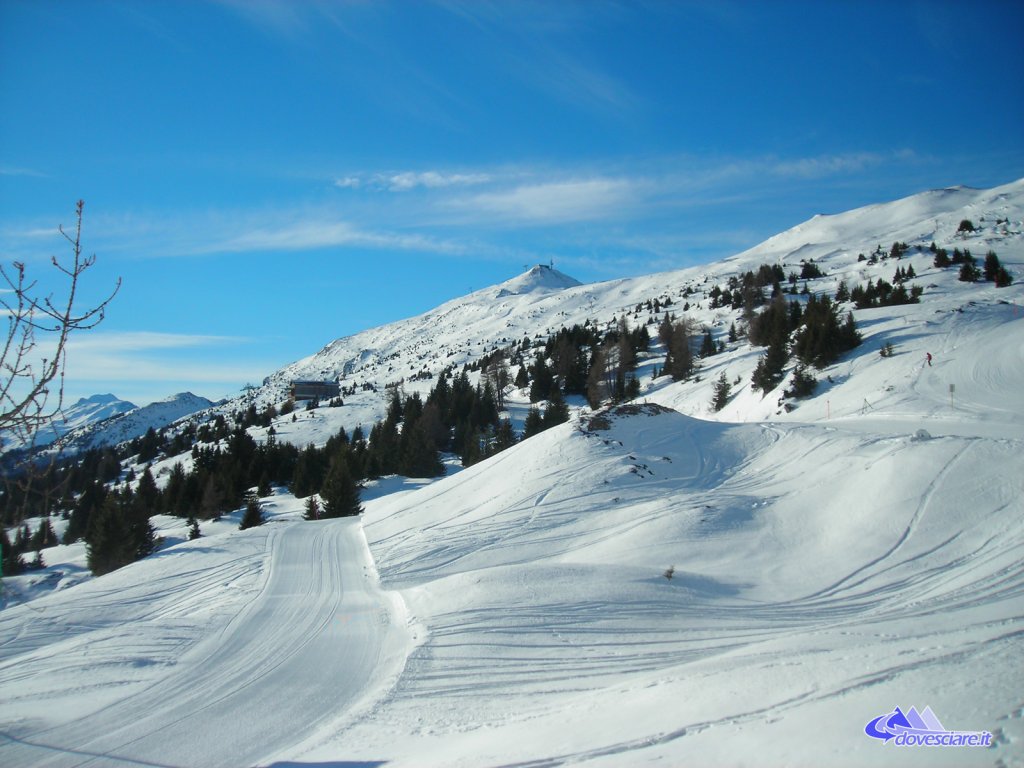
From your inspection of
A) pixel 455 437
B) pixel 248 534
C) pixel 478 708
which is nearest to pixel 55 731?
pixel 478 708

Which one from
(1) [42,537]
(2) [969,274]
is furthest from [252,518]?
(2) [969,274]

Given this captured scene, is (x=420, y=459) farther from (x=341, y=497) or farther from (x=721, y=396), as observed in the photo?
(x=721, y=396)

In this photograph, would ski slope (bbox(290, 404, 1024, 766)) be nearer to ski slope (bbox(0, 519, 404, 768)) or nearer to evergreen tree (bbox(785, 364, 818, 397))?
ski slope (bbox(0, 519, 404, 768))

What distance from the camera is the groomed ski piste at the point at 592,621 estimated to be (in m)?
6.07

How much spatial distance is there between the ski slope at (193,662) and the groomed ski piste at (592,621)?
0.19ft

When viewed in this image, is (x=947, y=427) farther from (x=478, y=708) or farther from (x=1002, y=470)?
(x=478, y=708)

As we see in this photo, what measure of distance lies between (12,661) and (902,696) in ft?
45.2

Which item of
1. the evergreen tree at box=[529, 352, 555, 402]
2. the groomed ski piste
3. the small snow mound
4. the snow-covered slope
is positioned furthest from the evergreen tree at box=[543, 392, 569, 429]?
the groomed ski piste

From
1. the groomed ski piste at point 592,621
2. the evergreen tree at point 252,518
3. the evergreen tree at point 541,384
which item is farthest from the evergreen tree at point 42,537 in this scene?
the evergreen tree at point 541,384

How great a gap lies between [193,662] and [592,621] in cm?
685

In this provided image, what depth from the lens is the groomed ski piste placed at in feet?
19.9

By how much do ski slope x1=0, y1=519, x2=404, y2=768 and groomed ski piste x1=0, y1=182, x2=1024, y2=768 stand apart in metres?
0.06

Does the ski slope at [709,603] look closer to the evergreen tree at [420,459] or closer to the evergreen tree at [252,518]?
the evergreen tree at [252,518]

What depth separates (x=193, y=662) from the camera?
10289mm
